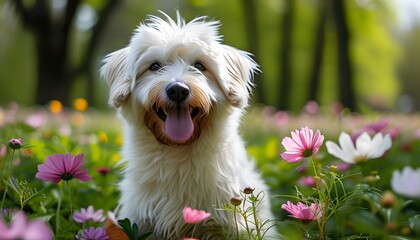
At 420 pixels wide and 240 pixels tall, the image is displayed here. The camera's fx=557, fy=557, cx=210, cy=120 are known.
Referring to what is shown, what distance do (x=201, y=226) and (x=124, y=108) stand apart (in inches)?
30.4

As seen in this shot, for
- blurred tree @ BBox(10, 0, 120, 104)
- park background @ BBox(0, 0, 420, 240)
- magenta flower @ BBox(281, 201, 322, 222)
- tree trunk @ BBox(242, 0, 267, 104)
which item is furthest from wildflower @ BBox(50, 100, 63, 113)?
tree trunk @ BBox(242, 0, 267, 104)

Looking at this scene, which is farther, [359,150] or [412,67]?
[412,67]

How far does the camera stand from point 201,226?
287cm

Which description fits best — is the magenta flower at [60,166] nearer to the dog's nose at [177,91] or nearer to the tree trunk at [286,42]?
the dog's nose at [177,91]

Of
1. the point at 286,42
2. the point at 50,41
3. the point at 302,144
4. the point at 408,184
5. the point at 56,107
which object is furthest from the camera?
the point at 286,42

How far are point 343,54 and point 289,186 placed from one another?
9.95m

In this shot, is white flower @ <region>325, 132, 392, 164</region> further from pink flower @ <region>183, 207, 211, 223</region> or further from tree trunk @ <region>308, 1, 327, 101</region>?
tree trunk @ <region>308, 1, 327, 101</region>

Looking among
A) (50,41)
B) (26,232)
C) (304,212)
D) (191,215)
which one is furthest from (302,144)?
(50,41)

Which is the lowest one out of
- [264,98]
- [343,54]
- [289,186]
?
[264,98]

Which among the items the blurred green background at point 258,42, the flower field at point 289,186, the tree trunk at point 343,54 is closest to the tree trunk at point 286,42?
the blurred green background at point 258,42

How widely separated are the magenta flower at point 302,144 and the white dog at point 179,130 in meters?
0.67

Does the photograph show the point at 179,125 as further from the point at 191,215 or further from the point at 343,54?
the point at 343,54

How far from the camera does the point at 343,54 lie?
13922 mm

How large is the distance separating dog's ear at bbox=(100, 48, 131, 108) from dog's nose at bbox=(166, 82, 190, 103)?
38cm
